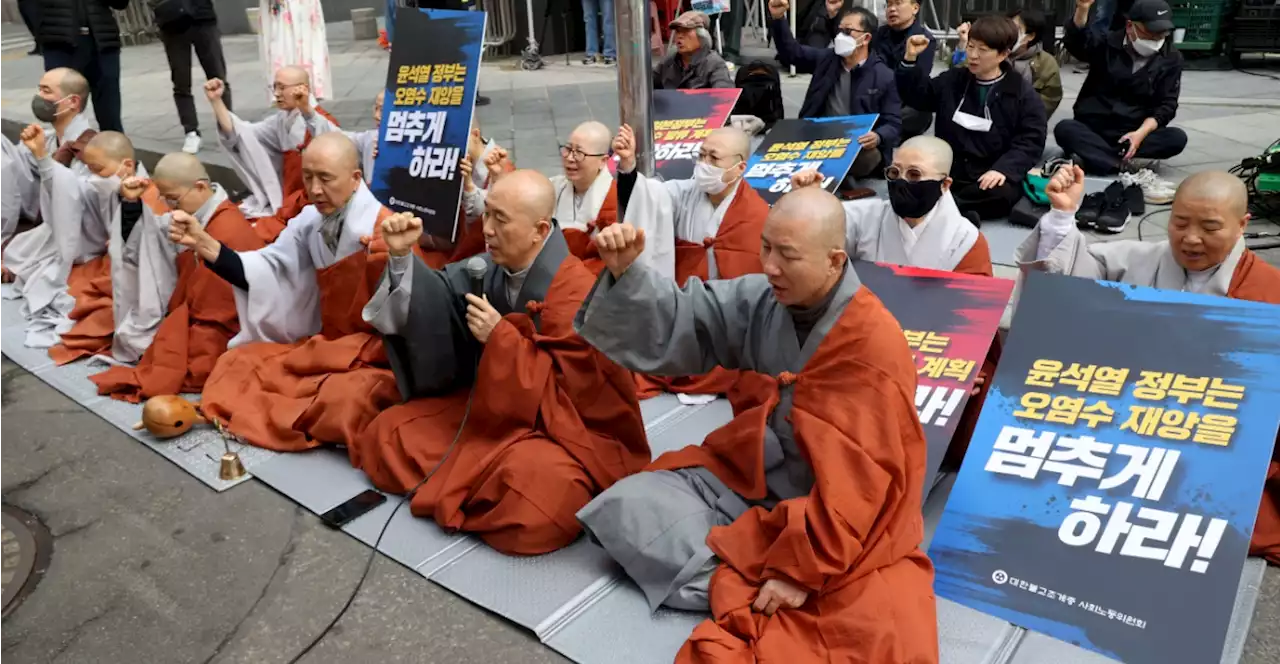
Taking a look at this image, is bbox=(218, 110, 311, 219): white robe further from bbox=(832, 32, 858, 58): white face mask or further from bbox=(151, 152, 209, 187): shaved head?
bbox=(832, 32, 858, 58): white face mask

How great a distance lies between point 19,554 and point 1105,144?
6752mm

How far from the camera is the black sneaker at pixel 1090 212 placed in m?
6.10

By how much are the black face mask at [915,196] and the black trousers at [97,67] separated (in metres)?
6.14

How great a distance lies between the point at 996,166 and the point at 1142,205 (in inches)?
36.8

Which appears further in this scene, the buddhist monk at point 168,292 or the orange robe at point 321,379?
the buddhist monk at point 168,292

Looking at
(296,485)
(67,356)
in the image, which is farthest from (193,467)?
(67,356)

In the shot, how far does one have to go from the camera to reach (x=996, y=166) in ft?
20.5

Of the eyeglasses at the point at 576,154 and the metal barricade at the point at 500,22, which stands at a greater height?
the eyeglasses at the point at 576,154

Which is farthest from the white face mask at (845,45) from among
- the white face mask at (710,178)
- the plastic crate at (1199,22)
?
the plastic crate at (1199,22)

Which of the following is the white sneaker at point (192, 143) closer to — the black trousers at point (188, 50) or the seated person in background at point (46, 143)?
the black trousers at point (188, 50)

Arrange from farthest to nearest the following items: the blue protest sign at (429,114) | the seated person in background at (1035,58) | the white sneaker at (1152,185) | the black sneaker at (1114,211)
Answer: the seated person in background at (1035,58)
the white sneaker at (1152,185)
the black sneaker at (1114,211)
the blue protest sign at (429,114)

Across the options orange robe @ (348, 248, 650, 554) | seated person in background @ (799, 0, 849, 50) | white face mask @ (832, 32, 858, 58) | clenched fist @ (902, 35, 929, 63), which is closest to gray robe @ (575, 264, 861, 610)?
orange robe @ (348, 248, 650, 554)

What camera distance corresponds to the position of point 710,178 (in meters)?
4.81

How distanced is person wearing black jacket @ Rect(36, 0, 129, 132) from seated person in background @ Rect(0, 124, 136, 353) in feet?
A: 5.43
